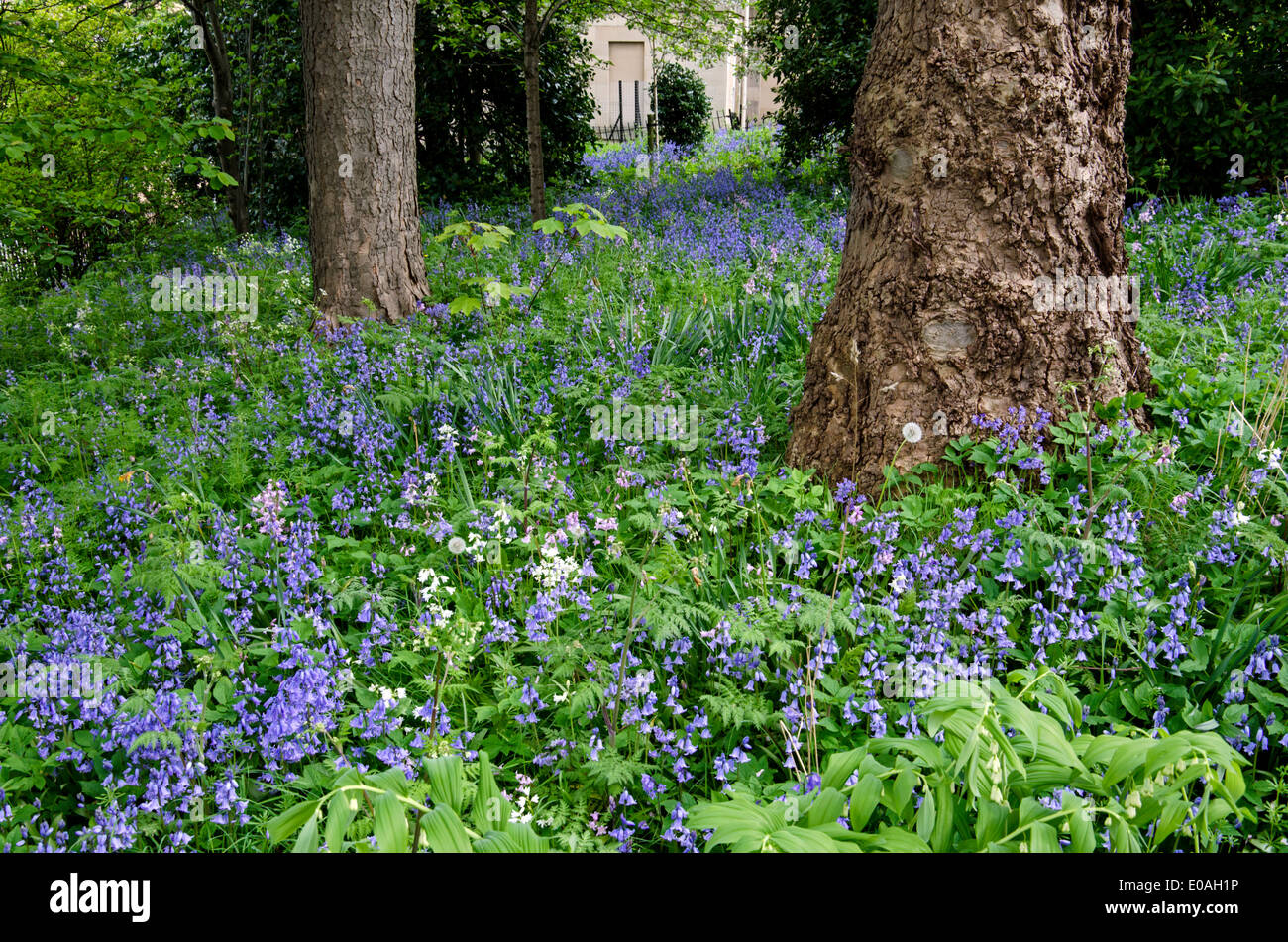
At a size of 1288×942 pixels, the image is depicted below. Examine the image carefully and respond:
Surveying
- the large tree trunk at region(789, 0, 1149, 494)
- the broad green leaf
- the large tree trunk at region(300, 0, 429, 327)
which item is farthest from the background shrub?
the broad green leaf

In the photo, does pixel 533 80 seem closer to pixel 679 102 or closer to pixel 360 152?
pixel 360 152

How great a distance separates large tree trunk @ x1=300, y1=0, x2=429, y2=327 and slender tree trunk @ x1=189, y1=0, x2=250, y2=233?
347 centimetres

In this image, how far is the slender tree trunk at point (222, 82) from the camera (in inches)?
355

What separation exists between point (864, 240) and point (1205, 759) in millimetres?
2468

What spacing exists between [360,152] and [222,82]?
17.0 ft

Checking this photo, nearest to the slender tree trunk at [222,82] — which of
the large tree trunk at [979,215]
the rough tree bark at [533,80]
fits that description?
the rough tree bark at [533,80]

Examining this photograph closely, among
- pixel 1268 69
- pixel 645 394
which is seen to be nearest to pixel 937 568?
pixel 645 394

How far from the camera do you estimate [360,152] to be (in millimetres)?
5816

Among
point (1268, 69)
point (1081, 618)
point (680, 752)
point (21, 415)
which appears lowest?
point (680, 752)

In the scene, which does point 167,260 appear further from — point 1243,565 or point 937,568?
point 1243,565

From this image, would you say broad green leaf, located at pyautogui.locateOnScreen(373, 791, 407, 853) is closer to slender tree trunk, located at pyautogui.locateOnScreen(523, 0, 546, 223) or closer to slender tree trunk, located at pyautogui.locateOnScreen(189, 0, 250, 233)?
slender tree trunk, located at pyautogui.locateOnScreen(523, 0, 546, 223)

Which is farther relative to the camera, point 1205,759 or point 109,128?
point 109,128

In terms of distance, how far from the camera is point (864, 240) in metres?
3.43

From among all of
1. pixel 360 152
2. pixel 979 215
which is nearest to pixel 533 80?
pixel 360 152
